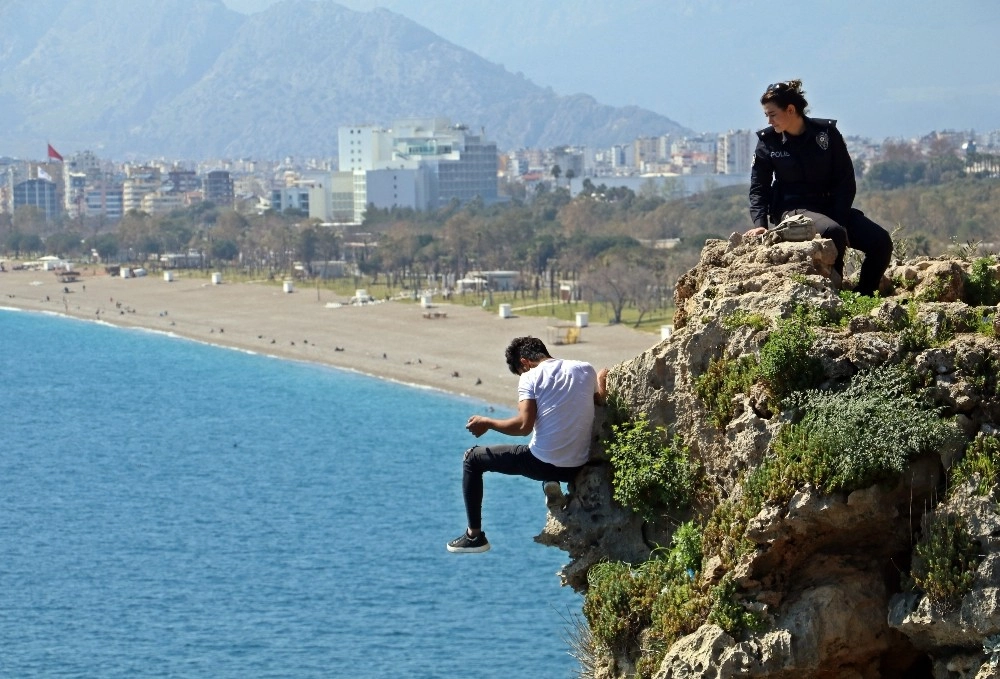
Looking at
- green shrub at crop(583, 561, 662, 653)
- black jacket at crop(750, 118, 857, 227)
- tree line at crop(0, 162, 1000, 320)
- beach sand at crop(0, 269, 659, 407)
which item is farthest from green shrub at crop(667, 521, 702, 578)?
tree line at crop(0, 162, 1000, 320)

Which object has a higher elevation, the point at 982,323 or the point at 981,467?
the point at 982,323

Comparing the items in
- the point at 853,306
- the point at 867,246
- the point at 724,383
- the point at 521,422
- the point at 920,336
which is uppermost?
the point at 867,246

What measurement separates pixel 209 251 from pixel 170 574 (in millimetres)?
101430

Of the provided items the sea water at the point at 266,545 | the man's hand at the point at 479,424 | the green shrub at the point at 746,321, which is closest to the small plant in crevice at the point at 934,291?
the green shrub at the point at 746,321

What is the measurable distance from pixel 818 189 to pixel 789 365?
68.1 inches

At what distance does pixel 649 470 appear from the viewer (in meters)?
7.21

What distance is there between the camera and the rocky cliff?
611 cm

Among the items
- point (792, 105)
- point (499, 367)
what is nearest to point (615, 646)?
point (792, 105)

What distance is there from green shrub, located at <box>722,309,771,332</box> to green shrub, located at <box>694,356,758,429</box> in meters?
0.14

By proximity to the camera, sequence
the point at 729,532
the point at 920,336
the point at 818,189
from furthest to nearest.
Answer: the point at 818,189 → the point at 920,336 → the point at 729,532

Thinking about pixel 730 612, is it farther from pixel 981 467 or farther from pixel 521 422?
pixel 521 422

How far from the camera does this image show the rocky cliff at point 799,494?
611 cm

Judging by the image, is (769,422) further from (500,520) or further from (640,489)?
(500,520)

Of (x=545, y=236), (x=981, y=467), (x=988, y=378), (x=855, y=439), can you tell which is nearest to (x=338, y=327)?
(x=545, y=236)
